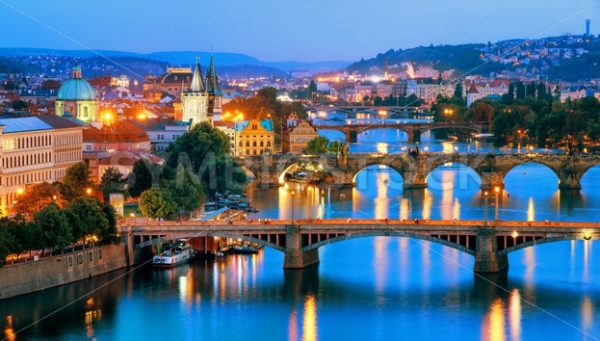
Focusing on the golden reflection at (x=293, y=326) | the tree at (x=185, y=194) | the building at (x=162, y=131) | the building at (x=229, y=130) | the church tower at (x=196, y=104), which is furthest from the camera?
the church tower at (x=196, y=104)

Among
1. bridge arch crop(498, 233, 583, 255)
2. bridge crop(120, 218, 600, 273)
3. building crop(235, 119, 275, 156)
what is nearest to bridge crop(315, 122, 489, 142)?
building crop(235, 119, 275, 156)

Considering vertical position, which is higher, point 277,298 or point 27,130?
point 27,130

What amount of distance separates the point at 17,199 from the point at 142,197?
3.57 m

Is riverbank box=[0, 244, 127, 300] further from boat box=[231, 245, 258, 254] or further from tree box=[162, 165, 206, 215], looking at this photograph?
tree box=[162, 165, 206, 215]

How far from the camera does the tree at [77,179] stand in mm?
43250

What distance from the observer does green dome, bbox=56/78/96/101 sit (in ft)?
202

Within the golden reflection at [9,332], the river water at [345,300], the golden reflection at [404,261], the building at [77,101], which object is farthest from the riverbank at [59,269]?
the building at [77,101]

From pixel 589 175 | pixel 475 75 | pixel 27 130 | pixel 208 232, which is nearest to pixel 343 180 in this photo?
pixel 589 175

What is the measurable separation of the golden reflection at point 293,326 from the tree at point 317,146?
32702mm

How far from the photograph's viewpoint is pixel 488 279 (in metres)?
36.8

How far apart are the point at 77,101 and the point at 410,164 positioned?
14.1m

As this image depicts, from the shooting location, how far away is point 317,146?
6788 centimetres

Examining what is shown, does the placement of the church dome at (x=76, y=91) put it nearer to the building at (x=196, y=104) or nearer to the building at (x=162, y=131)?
the building at (x=162, y=131)

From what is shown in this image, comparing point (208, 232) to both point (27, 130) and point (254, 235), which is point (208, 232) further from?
point (27, 130)
